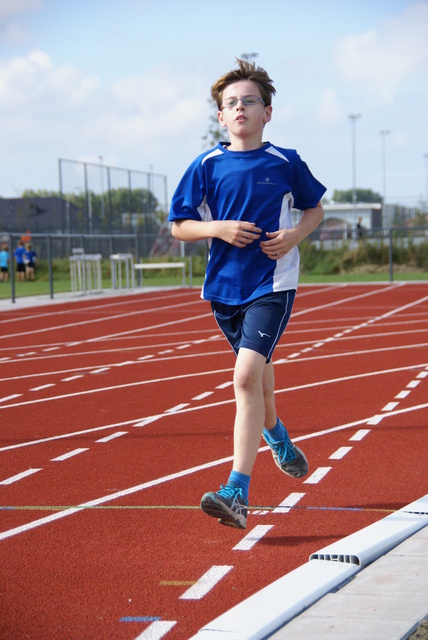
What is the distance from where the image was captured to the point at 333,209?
3406 inches

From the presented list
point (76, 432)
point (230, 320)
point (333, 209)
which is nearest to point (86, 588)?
point (230, 320)

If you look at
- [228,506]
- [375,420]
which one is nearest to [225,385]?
[375,420]

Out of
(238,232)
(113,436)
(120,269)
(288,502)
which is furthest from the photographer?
(120,269)

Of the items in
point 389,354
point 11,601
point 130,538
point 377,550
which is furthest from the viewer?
Answer: point 389,354

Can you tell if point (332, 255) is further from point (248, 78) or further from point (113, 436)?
point (248, 78)

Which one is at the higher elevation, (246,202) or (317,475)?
(246,202)

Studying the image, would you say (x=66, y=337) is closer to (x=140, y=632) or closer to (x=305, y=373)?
(x=305, y=373)

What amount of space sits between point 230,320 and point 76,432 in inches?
104

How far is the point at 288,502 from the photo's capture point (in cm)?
517

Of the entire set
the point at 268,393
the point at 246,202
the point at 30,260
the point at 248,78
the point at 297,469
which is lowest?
the point at 297,469

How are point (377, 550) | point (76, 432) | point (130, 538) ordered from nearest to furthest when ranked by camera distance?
point (377, 550) < point (130, 538) < point (76, 432)

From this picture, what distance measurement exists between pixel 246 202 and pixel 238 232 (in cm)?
24

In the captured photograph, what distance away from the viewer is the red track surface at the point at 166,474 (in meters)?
3.76

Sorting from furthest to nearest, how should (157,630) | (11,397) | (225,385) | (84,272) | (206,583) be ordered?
(84,272), (225,385), (11,397), (206,583), (157,630)
